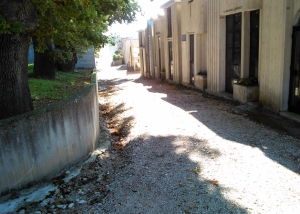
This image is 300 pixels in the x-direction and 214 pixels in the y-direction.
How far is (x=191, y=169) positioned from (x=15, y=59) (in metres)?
3.47

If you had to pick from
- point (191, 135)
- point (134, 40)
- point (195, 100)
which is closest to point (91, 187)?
point (191, 135)

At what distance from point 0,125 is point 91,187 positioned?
1.52 m

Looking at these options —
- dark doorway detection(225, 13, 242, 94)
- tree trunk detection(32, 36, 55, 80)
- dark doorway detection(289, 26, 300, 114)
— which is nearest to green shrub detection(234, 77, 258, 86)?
dark doorway detection(225, 13, 242, 94)

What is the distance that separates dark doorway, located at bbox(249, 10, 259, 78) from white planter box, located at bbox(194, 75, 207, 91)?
2.72m

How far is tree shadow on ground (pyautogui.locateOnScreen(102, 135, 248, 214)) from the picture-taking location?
142 inches

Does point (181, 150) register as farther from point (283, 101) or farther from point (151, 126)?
point (283, 101)

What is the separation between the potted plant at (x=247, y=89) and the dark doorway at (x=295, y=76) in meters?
1.35

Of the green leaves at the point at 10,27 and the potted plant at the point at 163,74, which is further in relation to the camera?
the potted plant at the point at 163,74

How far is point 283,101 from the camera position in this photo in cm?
715

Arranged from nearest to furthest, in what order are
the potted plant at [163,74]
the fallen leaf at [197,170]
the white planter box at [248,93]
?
the fallen leaf at [197,170]
the white planter box at [248,93]
the potted plant at [163,74]

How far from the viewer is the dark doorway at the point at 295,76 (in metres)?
6.83

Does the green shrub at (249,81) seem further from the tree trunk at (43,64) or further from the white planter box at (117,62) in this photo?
the white planter box at (117,62)

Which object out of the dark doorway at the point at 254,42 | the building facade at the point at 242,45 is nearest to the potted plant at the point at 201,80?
the building facade at the point at 242,45

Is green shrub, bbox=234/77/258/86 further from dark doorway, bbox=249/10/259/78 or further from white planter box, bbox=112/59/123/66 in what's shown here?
white planter box, bbox=112/59/123/66
